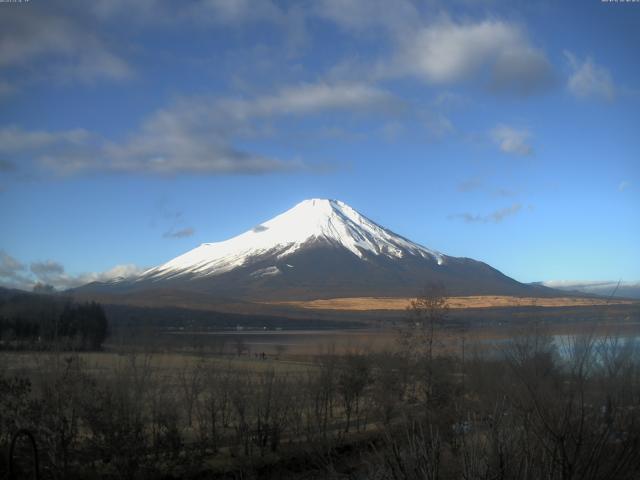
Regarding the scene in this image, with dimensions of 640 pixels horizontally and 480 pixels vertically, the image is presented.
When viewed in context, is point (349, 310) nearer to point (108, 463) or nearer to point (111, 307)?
point (111, 307)

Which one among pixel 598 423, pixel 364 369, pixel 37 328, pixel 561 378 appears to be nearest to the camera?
Answer: pixel 598 423

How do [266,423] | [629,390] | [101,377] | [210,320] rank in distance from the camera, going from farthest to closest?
[210,320] → [266,423] → [101,377] → [629,390]

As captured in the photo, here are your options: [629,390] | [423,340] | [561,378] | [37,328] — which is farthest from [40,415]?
[37,328]

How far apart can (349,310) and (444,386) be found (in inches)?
5661

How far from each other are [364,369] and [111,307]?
8791 centimetres

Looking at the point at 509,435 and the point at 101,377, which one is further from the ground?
the point at 509,435

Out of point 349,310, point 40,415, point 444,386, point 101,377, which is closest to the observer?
point 40,415

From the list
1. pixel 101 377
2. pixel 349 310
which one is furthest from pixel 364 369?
pixel 349 310

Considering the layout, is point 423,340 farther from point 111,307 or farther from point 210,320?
point 210,320

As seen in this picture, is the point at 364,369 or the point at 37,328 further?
the point at 37,328

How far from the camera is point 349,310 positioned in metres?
173

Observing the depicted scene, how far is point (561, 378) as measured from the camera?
10.9 meters

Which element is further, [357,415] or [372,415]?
[357,415]

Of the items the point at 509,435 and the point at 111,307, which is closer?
the point at 509,435
